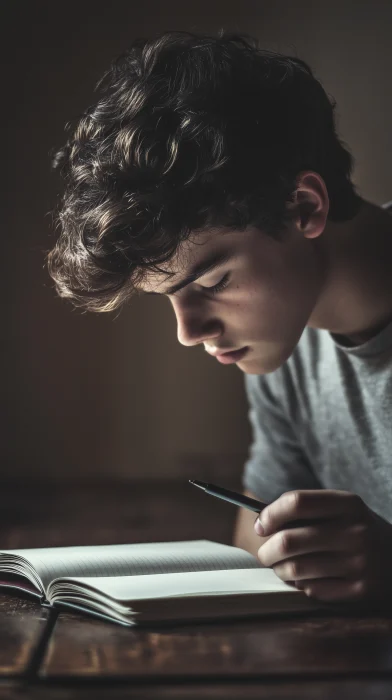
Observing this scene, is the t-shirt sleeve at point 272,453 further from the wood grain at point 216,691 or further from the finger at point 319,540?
the wood grain at point 216,691

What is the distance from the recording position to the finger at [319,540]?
85cm

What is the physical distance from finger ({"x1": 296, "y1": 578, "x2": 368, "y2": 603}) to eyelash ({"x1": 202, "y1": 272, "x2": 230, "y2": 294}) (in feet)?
1.35

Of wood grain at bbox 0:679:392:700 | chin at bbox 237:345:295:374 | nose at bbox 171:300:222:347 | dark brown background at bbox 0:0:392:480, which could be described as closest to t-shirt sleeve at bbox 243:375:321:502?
chin at bbox 237:345:295:374

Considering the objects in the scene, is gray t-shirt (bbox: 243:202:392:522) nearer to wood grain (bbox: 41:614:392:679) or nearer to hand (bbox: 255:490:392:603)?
hand (bbox: 255:490:392:603)

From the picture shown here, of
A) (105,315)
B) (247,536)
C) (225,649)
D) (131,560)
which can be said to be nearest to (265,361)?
(247,536)

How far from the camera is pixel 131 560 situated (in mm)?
924

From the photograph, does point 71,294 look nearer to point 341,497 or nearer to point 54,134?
point 341,497

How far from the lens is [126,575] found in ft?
2.94

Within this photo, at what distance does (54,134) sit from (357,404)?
1.70 m

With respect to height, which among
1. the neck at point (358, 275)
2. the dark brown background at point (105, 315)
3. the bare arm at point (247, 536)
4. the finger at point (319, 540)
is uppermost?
the dark brown background at point (105, 315)

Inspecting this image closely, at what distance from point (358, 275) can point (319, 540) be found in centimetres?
51

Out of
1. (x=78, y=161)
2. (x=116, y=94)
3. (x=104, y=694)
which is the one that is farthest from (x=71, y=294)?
(x=104, y=694)

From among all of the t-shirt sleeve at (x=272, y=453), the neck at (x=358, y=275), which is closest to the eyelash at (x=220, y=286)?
the neck at (x=358, y=275)

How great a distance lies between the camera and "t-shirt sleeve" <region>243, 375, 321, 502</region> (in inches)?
53.8
